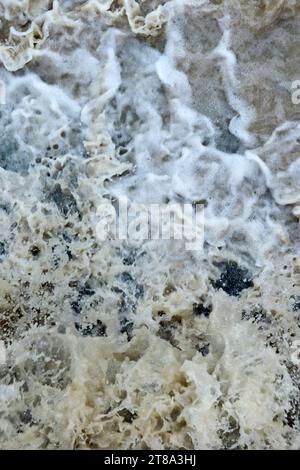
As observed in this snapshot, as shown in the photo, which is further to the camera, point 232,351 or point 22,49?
point 22,49

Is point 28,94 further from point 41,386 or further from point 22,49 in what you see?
point 41,386

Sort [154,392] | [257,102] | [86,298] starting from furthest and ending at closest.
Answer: [257,102]
[86,298]
[154,392]

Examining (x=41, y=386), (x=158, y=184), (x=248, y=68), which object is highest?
(x=248, y=68)

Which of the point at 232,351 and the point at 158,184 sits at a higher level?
the point at 158,184

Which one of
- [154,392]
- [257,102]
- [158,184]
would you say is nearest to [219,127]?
[257,102]

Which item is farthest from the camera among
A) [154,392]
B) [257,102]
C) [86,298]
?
[257,102]

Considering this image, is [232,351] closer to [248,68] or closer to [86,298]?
[86,298]

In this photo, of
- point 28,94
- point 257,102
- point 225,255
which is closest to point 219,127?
point 257,102
